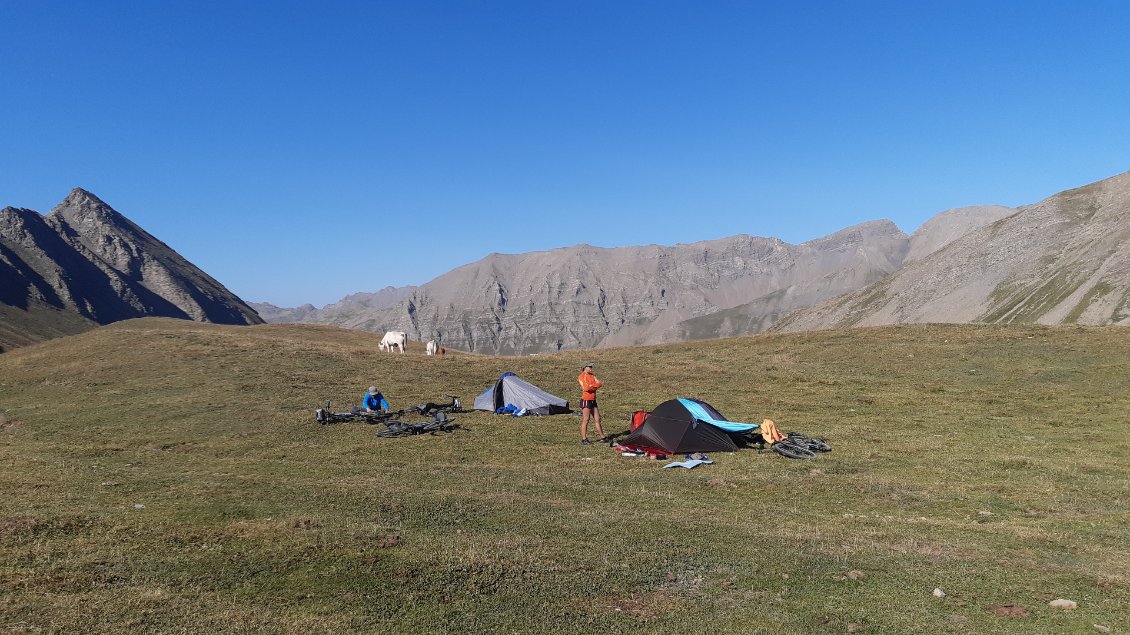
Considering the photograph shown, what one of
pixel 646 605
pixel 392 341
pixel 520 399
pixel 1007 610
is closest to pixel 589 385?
pixel 520 399

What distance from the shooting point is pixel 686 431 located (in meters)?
24.6

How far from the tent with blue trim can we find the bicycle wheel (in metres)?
1.64

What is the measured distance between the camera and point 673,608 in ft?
35.1

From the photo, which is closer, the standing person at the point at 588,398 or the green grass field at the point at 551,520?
the green grass field at the point at 551,520

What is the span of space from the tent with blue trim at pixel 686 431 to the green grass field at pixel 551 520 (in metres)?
1.17

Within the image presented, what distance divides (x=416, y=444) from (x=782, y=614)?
18853mm

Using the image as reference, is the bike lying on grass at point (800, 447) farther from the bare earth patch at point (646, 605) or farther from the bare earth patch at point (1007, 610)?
the bare earth patch at point (646, 605)

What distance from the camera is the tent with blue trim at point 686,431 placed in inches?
967

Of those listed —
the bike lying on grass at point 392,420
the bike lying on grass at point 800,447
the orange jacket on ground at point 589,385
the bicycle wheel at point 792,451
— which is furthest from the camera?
the bike lying on grass at point 392,420

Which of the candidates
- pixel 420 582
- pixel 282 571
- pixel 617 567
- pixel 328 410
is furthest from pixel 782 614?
pixel 328 410

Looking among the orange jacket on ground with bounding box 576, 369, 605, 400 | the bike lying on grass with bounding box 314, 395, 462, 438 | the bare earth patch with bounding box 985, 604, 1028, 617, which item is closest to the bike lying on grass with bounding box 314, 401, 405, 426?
the bike lying on grass with bounding box 314, 395, 462, 438

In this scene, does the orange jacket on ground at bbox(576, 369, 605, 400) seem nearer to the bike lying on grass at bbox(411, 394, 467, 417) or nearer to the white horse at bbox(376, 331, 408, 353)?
the bike lying on grass at bbox(411, 394, 467, 417)

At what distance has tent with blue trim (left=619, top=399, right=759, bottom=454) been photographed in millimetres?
24562

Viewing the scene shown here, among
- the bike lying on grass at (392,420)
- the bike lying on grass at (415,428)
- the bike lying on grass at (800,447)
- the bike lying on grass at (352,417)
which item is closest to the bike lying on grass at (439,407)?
the bike lying on grass at (392,420)
